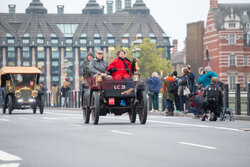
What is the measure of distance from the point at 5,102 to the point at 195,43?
67.1m

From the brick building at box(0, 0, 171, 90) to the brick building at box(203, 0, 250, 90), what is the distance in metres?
53.0

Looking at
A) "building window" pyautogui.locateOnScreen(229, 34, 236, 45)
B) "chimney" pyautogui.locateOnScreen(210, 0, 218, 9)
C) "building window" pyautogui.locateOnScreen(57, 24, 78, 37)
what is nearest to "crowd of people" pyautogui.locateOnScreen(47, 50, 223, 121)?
"building window" pyautogui.locateOnScreen(229, 34, 236, 45)

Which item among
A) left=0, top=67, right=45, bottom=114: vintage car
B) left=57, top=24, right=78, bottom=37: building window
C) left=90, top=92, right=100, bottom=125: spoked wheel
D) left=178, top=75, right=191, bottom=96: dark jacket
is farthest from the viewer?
left=57, top=24, right=78, bottom=37: building window

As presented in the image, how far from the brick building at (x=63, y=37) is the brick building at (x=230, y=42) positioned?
174 feet

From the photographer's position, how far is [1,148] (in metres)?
10.7

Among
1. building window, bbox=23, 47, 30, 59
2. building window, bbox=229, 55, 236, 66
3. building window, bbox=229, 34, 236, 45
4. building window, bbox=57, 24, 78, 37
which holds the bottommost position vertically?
building window, bbox=229, 55, 236, 66

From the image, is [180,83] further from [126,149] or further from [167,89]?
[126,149]

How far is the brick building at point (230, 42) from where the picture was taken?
3521 inches

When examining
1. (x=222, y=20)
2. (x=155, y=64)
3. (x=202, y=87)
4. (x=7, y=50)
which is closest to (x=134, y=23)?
(x=7, y=50)

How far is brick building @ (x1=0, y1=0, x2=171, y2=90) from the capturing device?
14162cm

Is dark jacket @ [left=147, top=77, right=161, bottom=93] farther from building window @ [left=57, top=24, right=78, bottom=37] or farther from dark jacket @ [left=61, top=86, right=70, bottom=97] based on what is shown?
building window @ [left=57, top=24, right=78, bottom=37]

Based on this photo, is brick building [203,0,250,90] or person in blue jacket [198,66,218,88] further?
brick building [203,0,250,90]

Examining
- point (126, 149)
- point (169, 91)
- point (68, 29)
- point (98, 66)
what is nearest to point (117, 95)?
point (98, 66)

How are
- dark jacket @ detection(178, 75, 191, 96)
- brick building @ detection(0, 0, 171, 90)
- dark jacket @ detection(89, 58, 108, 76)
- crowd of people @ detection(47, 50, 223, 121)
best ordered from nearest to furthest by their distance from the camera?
crowd of people @ detection(47, 50, 223, 121), dark jacket @ detection(89, 58, 108, 76), dark jacket @ detection(178, 75, 191, 96), brick building @ detection(0, 0, 171, 90)
